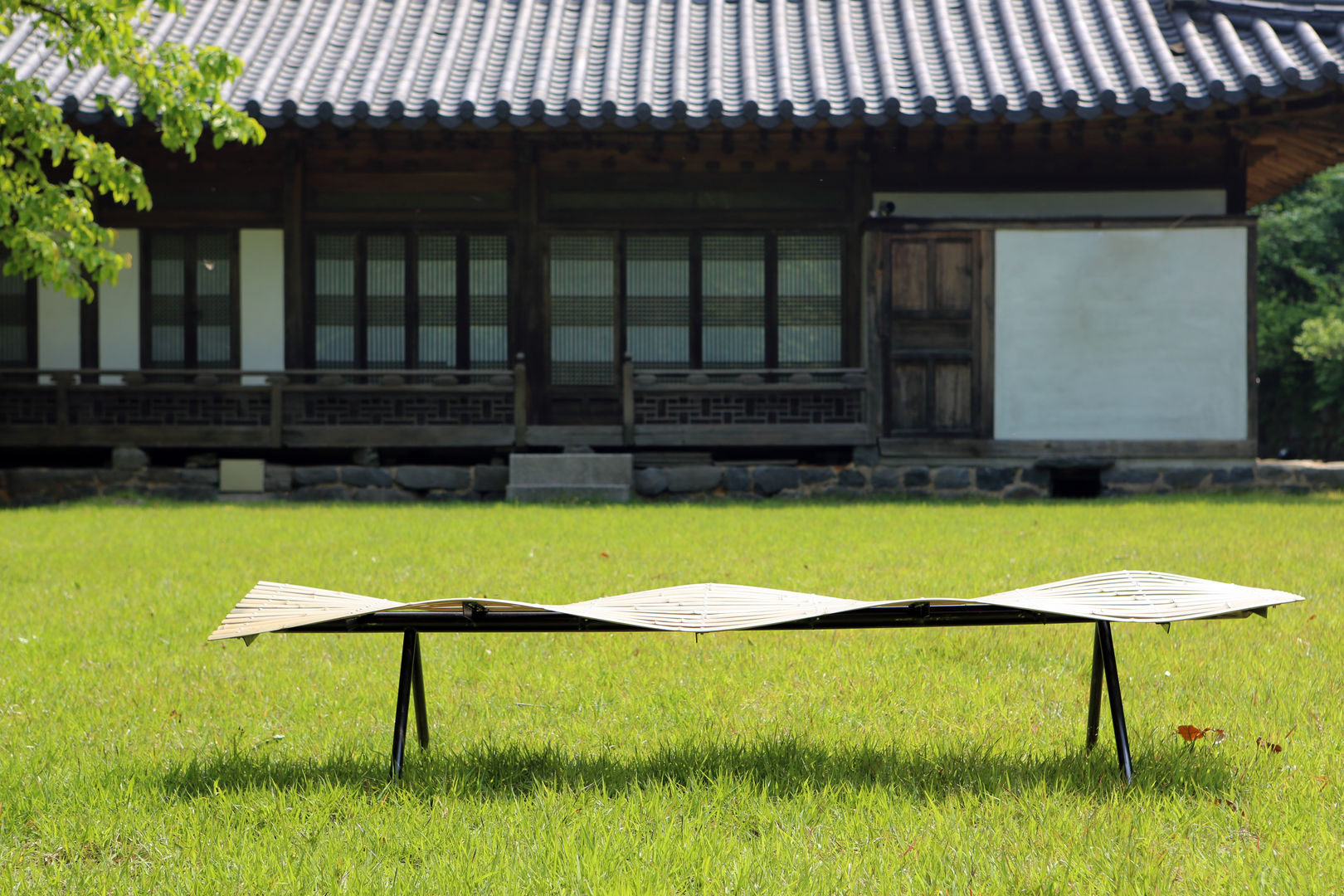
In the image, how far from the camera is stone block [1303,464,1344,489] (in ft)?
34.5

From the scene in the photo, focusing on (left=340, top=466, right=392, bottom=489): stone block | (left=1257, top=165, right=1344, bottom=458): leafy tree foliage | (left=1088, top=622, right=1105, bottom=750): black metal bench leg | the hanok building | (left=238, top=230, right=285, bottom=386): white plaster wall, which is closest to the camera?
(left=1088, top=622, right=1105, bottom=750): black metal bench leg

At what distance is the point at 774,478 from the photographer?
10.7 metres

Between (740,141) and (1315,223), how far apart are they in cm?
1772

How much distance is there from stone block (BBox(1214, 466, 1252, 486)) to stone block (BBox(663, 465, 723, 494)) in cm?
468

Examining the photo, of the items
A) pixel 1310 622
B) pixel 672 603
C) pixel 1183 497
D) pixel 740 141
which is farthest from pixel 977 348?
pixel 672 603

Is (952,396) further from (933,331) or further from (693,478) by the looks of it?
(693,478)

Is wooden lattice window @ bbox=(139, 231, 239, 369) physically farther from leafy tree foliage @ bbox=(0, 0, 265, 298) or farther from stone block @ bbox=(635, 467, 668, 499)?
leafy tree foliage @ bbox=(0, 0, 265, 298)

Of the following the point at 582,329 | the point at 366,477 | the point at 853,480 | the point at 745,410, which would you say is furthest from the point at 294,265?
the point at 853,480

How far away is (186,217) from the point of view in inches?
447

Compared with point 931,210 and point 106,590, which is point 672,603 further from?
point 931,210

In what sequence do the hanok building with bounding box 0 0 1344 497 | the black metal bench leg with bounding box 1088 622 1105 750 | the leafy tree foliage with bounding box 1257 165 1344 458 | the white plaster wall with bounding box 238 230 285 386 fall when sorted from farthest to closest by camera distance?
1. the leafy tree foliage with bounding box 1257 165 1344 458
2. the white plaster wall with bounding box 238 230 285 386
3. the hanok building with bounding box 0 0 1344 497
4. the black metal bench leg with bounding box 1088 622 1105 750

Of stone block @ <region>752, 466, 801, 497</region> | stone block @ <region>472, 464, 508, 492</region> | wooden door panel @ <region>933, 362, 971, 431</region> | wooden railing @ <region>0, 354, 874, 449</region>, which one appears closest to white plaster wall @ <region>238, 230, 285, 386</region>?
wooden railing @ <region>0, 354, 874, 449</region>

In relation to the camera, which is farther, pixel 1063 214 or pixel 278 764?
pixel 1063 214

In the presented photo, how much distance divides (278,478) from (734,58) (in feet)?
20.2
